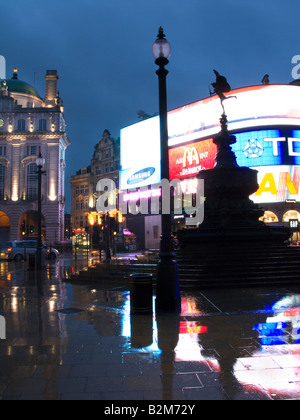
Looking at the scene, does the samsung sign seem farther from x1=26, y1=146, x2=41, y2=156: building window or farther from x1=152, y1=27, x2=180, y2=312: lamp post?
x1=152, y1=27, x2=180, y2=312: lamp post

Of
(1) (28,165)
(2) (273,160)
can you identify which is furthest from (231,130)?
(1) (28,165)

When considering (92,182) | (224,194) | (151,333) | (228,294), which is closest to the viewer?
(151,333)

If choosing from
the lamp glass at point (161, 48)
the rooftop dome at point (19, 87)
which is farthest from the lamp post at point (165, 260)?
the rooftop dome at point (19, 87)

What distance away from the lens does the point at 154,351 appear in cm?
520

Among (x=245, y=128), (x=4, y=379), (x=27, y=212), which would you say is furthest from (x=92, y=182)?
(x=4, y=379)

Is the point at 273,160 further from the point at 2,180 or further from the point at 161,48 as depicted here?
the point at 2,180

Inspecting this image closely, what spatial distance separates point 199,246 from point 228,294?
160 inches

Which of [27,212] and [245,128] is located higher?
[245,128]

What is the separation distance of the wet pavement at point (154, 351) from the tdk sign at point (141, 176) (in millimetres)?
38885

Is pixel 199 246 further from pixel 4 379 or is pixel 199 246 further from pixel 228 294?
pixel 4 379

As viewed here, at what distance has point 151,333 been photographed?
6.23m

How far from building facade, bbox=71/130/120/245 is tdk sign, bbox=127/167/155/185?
57.1 feet

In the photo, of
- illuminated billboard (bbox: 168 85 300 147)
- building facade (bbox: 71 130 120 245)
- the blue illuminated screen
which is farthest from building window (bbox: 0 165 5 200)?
the blue illuminated screen
